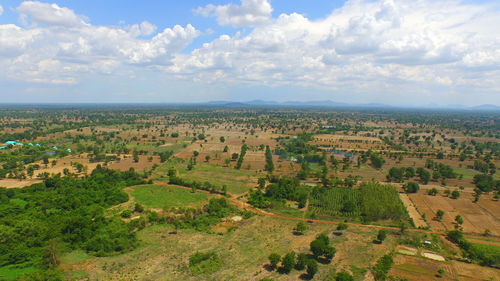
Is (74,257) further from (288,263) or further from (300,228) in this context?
(300,228)

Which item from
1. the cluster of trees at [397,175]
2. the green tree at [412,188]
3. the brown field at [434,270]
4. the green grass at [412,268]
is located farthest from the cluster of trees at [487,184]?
the green grass at [412,268]

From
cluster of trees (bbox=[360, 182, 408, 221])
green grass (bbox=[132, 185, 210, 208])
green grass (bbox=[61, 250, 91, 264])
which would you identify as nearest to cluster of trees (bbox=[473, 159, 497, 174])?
cluster of trees (bbox=[360, 182, 408, 221])

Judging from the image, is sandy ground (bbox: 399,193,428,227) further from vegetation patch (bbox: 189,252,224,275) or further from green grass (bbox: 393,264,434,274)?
vegetation patch (bbox: 189,252,224,275)

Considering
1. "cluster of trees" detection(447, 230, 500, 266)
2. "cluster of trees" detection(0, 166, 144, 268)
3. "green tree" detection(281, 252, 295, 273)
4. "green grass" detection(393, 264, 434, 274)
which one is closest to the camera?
"green tree" detection(281, 252, 295, 273)

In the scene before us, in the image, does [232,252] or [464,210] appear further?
[464,210]

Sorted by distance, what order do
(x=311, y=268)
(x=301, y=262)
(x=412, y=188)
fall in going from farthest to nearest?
(x=412, y=188)
(x=301, y=262)
(x=311, y=268)

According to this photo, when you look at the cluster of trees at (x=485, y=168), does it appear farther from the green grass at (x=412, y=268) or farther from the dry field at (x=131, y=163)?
the dry field at (x=131, y=163)

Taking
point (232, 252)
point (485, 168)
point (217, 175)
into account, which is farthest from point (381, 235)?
point (485, 168)
